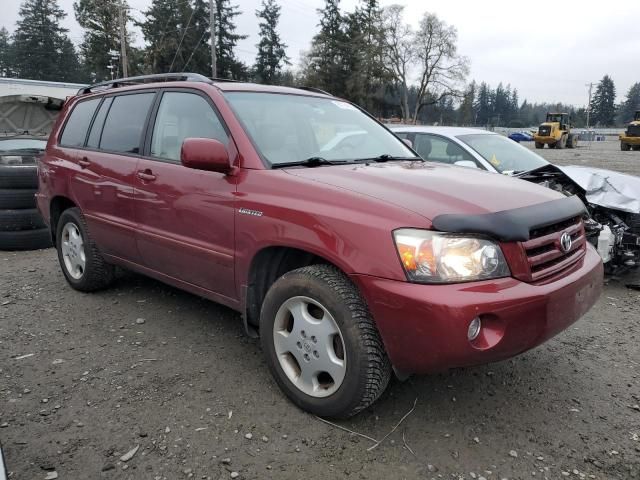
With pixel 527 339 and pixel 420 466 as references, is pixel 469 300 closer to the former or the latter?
pixel 527 339

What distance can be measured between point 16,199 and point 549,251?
6.06m

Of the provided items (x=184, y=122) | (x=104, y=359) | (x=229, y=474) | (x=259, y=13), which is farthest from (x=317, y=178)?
(x=259, y=13)

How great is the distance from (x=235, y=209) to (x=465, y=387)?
1722mm

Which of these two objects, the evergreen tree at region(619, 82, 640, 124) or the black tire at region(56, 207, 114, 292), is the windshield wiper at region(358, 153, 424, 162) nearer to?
the black tire at region(56, 207, 114, 292)

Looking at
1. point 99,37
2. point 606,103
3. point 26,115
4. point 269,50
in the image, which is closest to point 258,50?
point 269,50

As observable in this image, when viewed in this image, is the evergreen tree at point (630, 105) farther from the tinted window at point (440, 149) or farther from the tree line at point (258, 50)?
the tinted window at point (440, 149)

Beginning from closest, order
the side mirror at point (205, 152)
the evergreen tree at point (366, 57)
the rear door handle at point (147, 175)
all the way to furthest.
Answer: the side mirror at point (205, 152), the rear door handle at point (147, 175), the evergreen tree at point (366, 57)

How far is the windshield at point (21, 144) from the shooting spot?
6938 millimetres

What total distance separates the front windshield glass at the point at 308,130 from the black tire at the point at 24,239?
428 cm

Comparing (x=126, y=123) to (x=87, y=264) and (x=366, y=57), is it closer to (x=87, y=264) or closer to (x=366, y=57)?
(x=87, y=264)

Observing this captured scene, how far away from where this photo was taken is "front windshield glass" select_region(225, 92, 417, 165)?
3109mm

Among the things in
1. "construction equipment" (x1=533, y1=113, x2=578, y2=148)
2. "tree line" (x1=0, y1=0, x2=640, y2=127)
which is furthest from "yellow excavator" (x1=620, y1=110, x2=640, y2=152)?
"tree line" (x1=0, y1=0, x2=640, y2=127)

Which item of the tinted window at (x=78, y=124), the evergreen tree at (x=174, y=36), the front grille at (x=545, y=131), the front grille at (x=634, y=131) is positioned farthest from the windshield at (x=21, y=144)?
the evergreen tree at (x=174, y=36)

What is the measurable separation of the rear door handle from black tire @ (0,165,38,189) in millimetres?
3407
